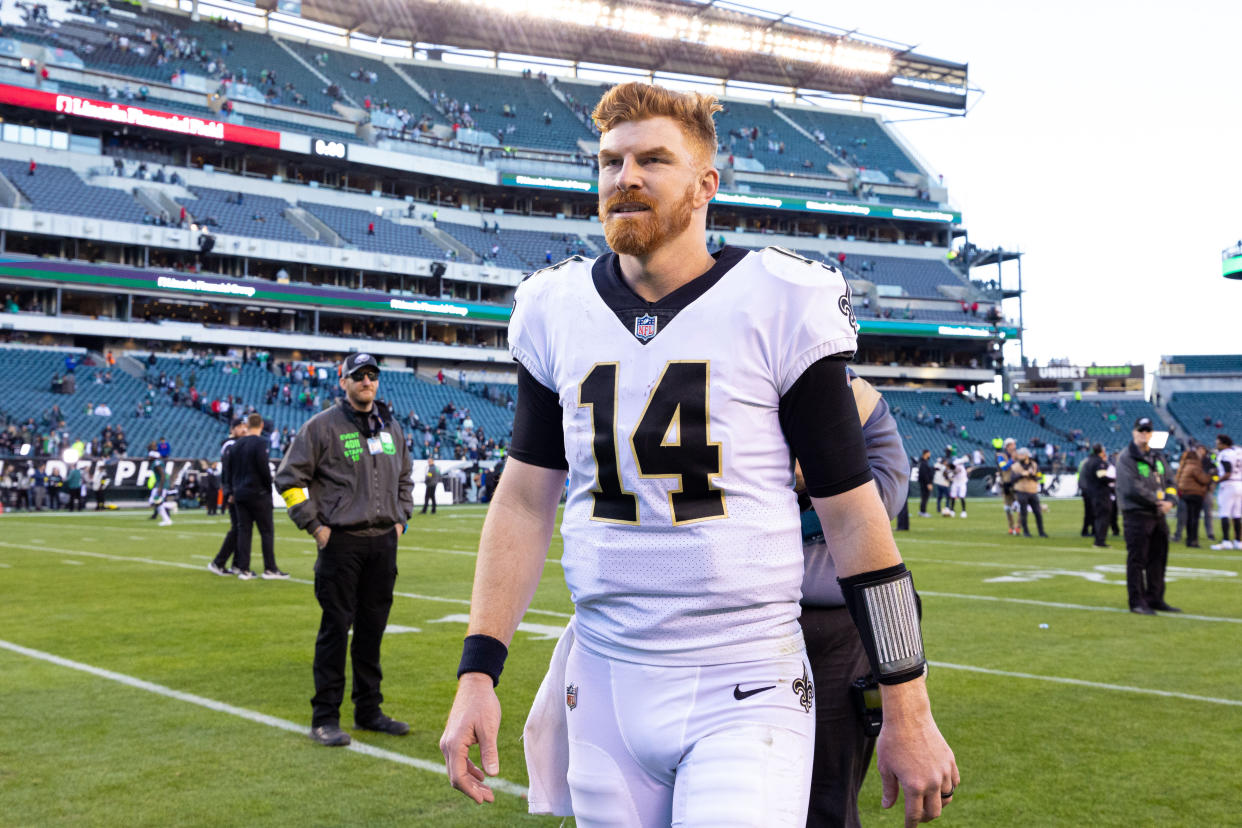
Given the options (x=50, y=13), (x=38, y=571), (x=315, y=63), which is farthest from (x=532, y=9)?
(x=38, y=571)

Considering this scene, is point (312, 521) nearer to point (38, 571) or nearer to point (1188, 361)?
point (38, 571)

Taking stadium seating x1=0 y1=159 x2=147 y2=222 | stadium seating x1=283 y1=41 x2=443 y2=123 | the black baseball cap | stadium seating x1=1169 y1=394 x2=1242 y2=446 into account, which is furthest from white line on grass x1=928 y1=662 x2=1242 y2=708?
stadium seating x1=283 y1=41 x2=443 y2=123

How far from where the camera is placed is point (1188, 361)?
70.6 metres

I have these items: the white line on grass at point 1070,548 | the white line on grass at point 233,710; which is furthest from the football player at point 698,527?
the white line on grass at point 1070,548

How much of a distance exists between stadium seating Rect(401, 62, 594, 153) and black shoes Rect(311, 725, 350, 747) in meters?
62.1

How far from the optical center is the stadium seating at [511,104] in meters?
66.9

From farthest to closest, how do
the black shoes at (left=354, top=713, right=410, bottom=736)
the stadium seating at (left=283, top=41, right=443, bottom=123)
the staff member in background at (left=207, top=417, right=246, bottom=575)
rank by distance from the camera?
the stadium seating at (left=283, top=41, right=443, bottom=123) → the staff member in background at (left=207, top=417, right=246, bottom=575) → the black shoes at (left=354, top=713, right=410, bottom=736)

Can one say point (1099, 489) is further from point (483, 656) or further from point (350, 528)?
point (483, 656)

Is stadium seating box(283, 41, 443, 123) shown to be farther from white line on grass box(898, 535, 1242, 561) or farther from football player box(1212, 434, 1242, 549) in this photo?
football player box(1212, 434, 1242, 549)

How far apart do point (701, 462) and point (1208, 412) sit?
70.2m

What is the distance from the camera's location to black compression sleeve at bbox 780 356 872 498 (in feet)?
7.52


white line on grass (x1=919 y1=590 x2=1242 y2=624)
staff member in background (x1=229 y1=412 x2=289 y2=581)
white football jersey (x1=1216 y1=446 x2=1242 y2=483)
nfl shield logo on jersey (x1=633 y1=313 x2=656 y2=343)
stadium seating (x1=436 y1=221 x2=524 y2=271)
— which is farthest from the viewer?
stadium seating (x1=436 y1=221 x2=524 y2=271)

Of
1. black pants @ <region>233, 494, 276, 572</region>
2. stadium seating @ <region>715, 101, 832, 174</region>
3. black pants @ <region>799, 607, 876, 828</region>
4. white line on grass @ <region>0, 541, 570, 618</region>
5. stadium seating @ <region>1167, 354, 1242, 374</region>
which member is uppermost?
stadium seating @ <region>715, 101, 832, 174</region>

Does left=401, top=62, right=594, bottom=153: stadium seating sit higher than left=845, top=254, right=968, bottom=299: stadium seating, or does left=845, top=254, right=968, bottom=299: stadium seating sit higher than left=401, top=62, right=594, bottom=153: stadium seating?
left=401, top=62, right=594, bottom=153: stadium seating
